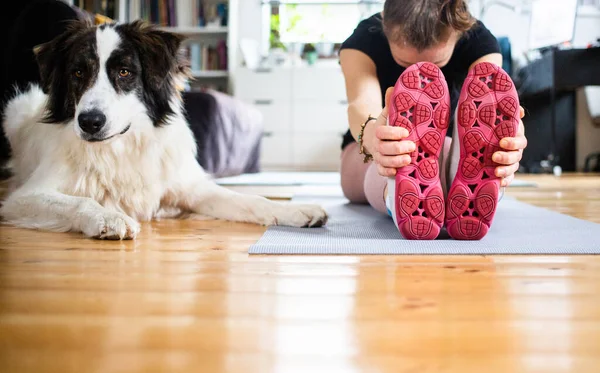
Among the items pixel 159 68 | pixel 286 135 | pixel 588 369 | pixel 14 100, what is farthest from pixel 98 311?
pixel 286 135

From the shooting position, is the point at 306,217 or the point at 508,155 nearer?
the point at 508,155

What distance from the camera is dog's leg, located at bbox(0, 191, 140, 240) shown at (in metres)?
1.32

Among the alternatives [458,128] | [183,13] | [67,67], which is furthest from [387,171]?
[183,13]

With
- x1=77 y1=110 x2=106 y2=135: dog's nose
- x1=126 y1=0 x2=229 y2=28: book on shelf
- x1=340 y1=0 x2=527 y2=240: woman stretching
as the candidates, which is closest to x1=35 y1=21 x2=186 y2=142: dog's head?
x1=77 y1=110 x2=106 y2=135: dog's nose

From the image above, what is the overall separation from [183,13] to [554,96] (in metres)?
3.79

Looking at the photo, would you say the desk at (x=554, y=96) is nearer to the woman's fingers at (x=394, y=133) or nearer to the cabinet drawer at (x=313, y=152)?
the cabinet drawer at (x=313, y=152)

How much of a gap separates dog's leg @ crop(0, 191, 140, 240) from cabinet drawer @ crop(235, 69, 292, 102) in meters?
4.13

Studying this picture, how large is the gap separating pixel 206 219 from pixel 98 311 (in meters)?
1.01

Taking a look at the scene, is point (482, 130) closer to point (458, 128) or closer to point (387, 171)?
Result: point (458, 128)

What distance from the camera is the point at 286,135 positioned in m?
5.67

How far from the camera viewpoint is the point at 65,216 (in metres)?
1.43

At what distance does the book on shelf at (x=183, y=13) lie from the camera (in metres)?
5.67

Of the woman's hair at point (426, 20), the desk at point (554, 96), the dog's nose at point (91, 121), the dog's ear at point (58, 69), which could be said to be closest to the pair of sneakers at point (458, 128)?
the woman's hair at point (426, 20)

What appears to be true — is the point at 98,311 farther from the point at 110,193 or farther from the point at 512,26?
the point at 512,26
